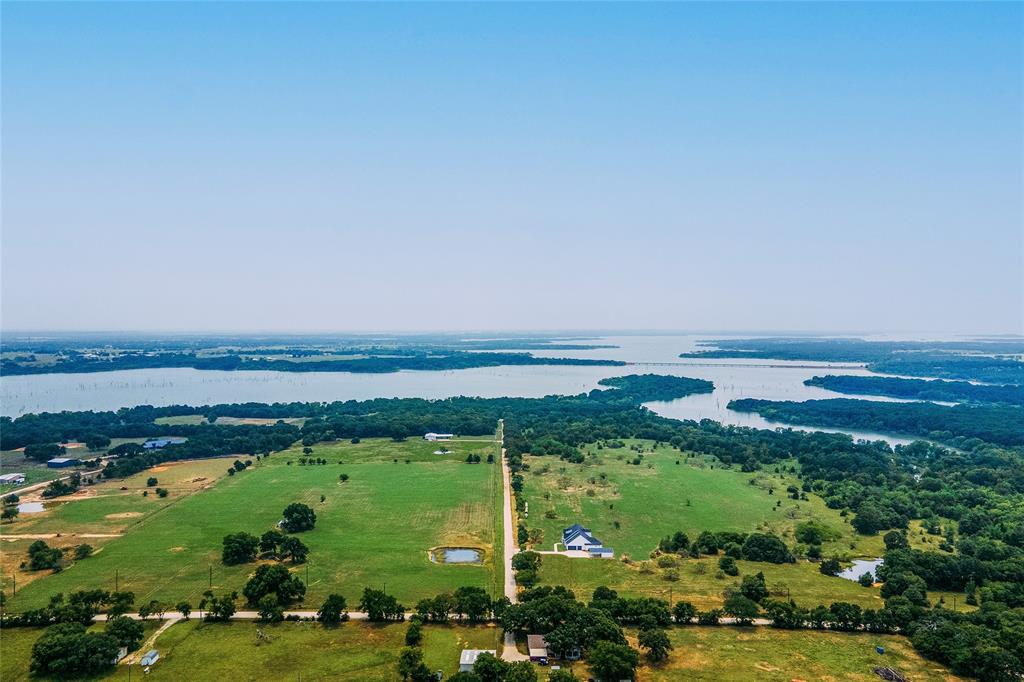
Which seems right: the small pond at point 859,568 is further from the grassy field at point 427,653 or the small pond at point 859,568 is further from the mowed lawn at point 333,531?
the mowed lawn at point 333,531

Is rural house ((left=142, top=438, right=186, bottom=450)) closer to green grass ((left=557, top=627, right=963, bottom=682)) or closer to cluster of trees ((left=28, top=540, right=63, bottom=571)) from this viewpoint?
cluster of trees ((left=28, top=540, right=63, bottom=571))

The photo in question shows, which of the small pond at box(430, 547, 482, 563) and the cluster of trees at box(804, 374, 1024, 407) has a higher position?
the cluster of trees at box(804, 374, 1024, 407)

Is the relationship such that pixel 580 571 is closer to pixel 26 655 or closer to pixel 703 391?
pixel 26 655

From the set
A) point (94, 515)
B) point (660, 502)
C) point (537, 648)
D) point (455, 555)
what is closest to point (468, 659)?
point (537, 648)

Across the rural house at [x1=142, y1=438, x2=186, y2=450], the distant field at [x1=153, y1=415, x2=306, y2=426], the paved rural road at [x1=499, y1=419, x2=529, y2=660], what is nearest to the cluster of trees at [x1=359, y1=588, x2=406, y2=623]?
the paved rural road at [x1=499, y1=419, x2=529, y2=660]

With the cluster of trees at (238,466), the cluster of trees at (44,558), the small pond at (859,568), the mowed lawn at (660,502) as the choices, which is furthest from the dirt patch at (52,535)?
the small pond at (859,568)

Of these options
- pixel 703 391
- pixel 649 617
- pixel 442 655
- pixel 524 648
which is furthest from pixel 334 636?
pixel 703 391
